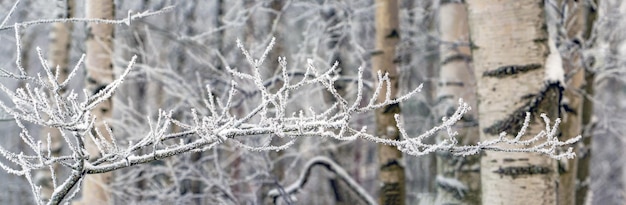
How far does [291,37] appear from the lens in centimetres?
1511

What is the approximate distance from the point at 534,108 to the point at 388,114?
194 cm

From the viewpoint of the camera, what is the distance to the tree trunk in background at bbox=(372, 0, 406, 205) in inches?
191

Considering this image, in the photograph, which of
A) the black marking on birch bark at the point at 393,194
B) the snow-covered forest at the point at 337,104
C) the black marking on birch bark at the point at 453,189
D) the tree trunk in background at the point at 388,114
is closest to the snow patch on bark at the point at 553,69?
the snow-covered forest at the point at 337,104

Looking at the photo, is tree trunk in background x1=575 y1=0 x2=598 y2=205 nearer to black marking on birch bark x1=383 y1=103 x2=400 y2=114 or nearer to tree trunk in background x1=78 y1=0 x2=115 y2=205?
black marking on birch bark x1=383 y1=103 x2=400 y2=114

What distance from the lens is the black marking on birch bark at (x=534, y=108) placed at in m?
2.96

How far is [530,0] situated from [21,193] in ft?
55.7

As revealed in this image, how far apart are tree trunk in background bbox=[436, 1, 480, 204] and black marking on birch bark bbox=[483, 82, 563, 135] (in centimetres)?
304

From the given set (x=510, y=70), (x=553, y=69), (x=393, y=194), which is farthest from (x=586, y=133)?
(x=510, y=70)

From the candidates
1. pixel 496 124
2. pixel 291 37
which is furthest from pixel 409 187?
pixel 496 124

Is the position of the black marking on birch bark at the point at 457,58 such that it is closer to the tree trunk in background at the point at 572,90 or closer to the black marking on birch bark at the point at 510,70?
the tree trunk in background at the point at 572,90

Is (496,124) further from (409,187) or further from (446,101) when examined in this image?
(409,187)

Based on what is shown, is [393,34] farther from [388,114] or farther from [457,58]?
[457,58]

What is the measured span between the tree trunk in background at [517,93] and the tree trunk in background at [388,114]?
181 centimetres

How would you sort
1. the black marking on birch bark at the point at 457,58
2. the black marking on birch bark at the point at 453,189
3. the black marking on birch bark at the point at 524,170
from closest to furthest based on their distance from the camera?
the black marking on birch bark at the point at 524,170, the black marking on birch bark at the point at 453,189, the black marking on birch bark at the point at 457,58
